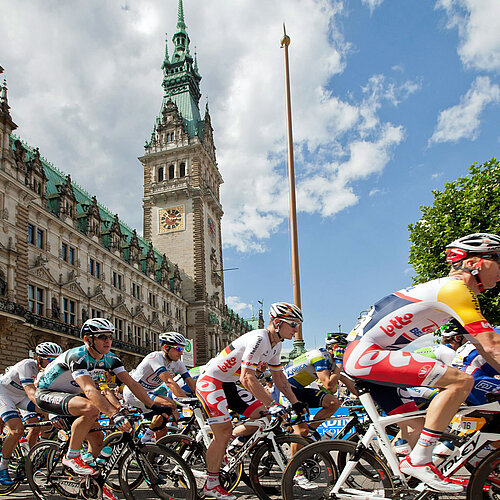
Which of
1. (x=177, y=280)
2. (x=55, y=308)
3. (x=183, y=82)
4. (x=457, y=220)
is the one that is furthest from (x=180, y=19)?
(x=457, y=220)

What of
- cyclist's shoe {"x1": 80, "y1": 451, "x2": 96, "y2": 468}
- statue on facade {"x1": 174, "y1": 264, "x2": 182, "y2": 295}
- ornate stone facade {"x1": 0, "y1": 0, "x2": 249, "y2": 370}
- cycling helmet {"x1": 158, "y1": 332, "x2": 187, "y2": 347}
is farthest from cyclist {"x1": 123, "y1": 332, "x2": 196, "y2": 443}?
statue on facade {"x1": 174, "y1": 264, "x2": 182, "y2": 295}

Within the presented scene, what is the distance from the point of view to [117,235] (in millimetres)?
49969

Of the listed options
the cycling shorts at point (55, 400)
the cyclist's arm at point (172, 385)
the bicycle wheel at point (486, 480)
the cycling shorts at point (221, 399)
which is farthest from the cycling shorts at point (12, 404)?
the bicycle wheel at point (486, 480)

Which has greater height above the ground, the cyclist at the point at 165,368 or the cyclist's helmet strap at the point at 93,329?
the cyclist's helmet strap at the point at 93,329

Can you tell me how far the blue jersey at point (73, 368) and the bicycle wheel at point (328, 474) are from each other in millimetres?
2636

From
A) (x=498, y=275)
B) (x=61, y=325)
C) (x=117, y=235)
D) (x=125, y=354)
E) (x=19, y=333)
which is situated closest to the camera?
(x=498, y=275)

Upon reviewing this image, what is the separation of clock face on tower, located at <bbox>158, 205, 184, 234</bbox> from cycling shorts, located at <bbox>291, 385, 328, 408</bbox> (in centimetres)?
6110

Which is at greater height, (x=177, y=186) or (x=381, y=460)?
(x=177, y=186)

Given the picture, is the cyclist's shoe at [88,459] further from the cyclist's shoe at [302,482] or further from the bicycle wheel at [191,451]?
the cyclist's shoe at [302,482]

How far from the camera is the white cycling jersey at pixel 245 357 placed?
16.8ft

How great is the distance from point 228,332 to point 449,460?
71.7 meters

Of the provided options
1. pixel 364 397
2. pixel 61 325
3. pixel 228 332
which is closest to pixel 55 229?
pixel 61 325

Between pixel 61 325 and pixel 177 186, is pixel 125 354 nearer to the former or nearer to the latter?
pixel 61 325

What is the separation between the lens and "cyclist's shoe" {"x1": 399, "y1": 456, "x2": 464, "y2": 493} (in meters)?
3.33
